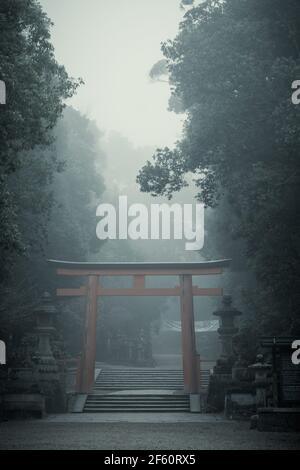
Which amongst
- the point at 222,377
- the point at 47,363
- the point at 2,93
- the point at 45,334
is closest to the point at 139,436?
the point at 222,377

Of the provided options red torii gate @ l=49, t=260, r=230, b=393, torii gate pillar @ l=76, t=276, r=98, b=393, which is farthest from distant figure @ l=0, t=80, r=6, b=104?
torii gate pillar @ l=76, t=276, r=98, b=393

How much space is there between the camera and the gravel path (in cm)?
926

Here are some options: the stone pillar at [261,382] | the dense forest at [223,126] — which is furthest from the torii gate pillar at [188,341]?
the stone pillar at [261,382]

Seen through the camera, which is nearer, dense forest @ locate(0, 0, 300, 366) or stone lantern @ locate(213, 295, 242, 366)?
dense forest @ locate(0, 0, 300, 366)

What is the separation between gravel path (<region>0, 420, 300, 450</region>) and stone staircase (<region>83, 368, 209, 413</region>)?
3.62 m

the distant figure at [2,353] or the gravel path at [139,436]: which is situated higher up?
the distant figure at [2,353]

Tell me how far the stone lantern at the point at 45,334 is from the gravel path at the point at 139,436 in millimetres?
3544

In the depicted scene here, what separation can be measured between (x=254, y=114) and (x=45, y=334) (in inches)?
373

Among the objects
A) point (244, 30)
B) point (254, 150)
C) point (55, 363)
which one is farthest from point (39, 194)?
point (244, 30)

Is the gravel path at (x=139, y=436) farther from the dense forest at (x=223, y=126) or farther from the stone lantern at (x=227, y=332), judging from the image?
the stone lantern at (x=227, y=332)

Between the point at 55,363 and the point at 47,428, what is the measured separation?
16.6 ft

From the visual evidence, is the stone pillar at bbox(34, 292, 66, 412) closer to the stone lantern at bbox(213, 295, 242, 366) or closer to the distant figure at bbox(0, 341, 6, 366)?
the distant figure at bbox(0, 341, 6, 366)

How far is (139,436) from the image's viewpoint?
1052 cm

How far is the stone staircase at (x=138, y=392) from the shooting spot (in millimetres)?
16953
